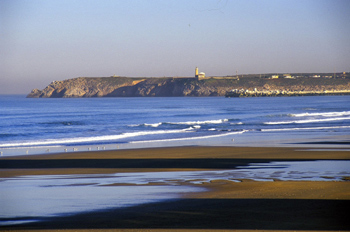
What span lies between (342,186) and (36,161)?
36.9 ft

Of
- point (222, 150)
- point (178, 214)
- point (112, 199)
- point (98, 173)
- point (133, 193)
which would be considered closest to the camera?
point (178, 214)

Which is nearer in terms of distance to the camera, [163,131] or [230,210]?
[230,210]

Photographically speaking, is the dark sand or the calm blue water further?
the calm blue water

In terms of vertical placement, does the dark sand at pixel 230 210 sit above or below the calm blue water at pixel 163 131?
above

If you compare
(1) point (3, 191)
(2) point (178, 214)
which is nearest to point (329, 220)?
(2) point (178, 214)

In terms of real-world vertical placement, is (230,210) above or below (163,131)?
above

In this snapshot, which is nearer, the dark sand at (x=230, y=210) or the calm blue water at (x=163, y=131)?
the dark sand at (x=230, y=210)

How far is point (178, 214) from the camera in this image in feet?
30.1

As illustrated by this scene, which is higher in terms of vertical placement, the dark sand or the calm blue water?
the dark sand

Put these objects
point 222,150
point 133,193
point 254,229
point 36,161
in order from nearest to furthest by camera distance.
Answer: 1. point 254,229
2. point 133,193
3. point 36,161
4. point 222,150

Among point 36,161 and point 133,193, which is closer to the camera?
point 133,193

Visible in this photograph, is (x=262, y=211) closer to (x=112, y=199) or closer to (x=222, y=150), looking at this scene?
(x=112, y=199)

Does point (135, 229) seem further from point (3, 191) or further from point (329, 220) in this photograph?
point (3, 191)

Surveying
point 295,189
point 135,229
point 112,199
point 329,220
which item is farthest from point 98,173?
point 329,220
